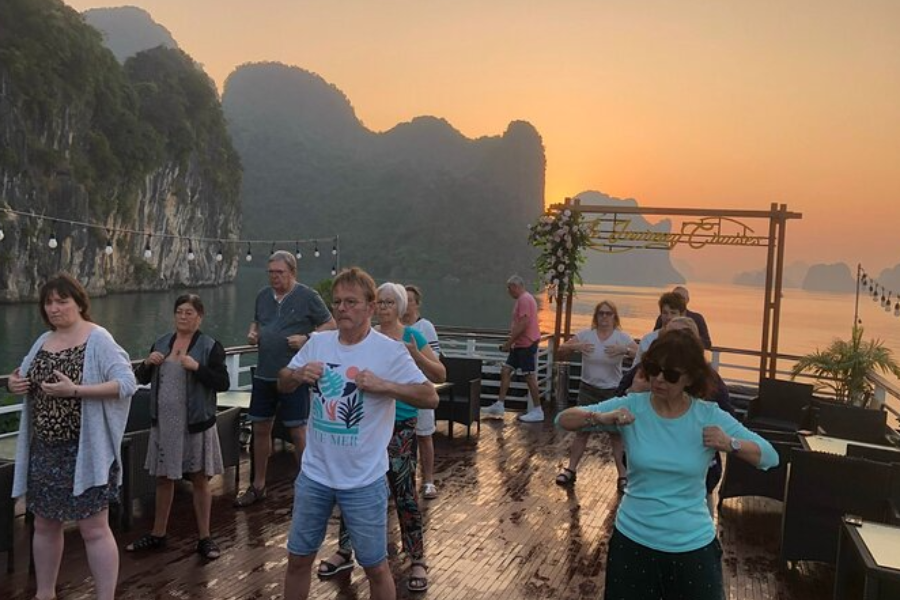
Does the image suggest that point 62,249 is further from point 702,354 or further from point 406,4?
point 702,354

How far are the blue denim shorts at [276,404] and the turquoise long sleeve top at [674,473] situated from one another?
2.67 meters

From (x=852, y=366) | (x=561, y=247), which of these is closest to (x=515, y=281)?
(x=561, y=247)

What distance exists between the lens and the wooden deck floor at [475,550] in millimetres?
3350

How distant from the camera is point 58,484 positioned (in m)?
2.74

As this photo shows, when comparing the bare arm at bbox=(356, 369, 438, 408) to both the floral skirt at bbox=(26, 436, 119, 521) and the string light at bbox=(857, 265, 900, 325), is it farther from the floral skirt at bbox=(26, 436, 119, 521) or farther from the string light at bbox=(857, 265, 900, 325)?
the string light at bbox=(857, 265, 900, 325)

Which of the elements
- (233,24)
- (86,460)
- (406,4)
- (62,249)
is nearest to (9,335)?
(62,249)

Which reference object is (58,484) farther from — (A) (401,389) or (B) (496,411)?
(B) (496,411)

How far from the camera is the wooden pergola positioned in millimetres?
9117

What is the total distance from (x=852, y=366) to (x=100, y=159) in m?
52.6

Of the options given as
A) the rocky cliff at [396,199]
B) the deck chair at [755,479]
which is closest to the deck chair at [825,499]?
the deck chair at [755,479]

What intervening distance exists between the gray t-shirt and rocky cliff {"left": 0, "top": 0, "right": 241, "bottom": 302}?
27655 millimetres

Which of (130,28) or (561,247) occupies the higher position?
(130,28)

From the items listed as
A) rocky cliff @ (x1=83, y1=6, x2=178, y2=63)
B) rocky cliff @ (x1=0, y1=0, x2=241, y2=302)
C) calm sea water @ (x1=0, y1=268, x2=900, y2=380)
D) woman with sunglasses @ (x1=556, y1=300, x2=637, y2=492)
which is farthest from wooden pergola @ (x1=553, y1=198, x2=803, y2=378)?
rocky cliff @ (x1=83, y1=6, x2=178, y2=63)

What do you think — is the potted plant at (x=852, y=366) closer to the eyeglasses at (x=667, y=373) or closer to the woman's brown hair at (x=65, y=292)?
the eyeglasses at (x=667, y=373)
